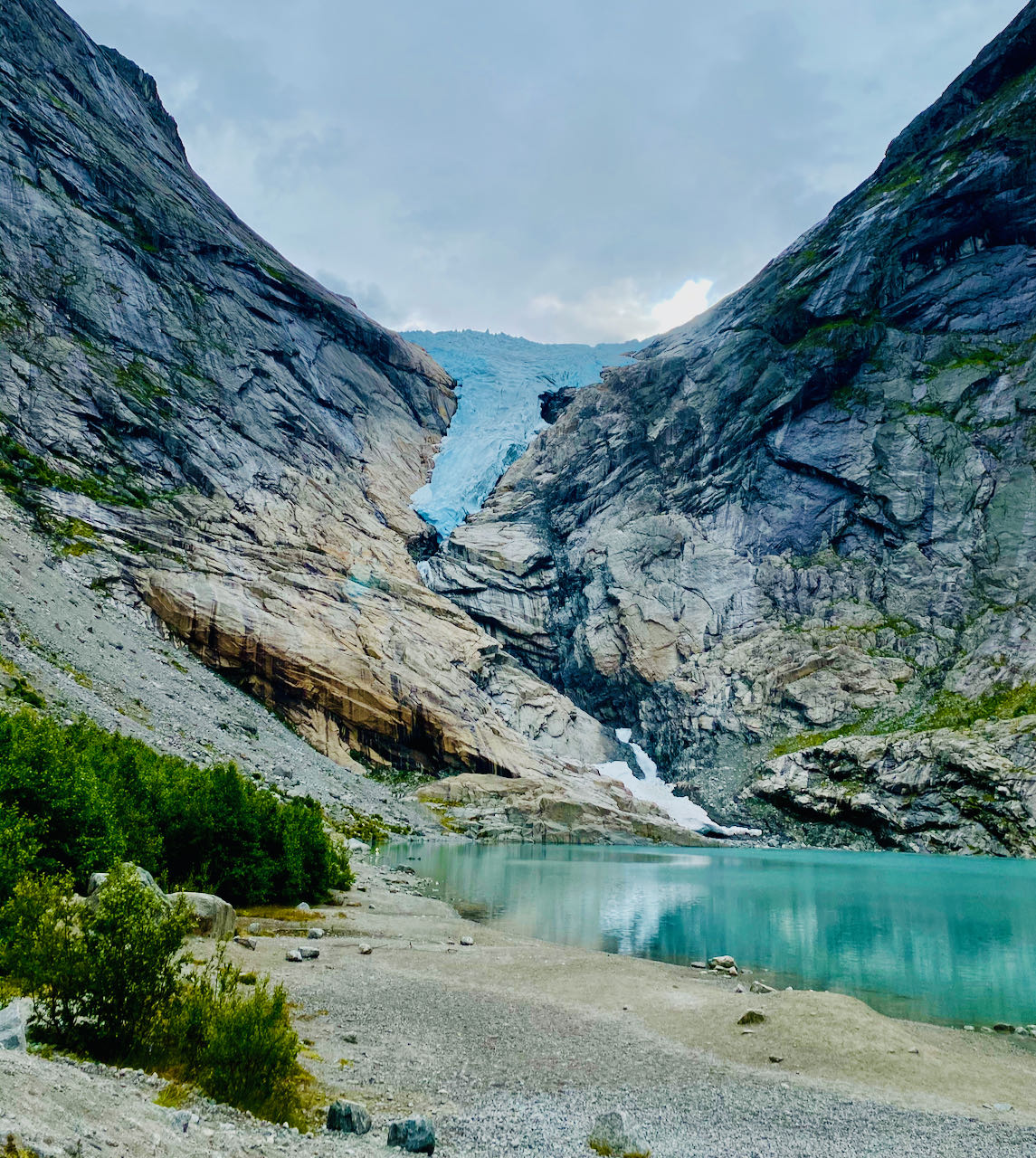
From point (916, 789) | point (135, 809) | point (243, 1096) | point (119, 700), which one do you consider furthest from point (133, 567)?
point (916, 789)

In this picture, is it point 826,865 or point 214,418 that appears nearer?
point 826,865

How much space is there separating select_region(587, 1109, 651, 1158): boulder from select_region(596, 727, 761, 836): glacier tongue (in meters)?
82.6

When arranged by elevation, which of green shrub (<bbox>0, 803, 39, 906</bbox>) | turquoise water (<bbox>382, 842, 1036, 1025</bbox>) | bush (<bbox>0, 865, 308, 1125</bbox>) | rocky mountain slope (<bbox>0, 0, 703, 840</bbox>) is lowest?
turquoise water (<bbox>382, 842, 1036, 1025</bbox>)

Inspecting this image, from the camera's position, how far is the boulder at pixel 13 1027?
20.5 ft

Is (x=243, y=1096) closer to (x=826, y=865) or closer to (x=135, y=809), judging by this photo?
(x=135, y=809)

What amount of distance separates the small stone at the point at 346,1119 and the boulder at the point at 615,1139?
8.54ft

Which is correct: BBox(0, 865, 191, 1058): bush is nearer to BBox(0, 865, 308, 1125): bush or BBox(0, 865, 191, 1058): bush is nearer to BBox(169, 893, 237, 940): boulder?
BBox(0, 865, 308, 1125): bush

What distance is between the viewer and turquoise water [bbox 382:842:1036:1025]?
20.2 meters

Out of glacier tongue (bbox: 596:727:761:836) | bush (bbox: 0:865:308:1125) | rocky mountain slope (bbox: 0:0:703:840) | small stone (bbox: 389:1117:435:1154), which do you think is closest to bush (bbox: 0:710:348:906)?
bush (bbox: 0:865:308:1125)

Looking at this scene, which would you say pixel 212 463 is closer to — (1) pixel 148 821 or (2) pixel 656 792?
(2) pixel 656 792

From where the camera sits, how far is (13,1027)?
21.1 ft

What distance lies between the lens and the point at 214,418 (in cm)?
9600

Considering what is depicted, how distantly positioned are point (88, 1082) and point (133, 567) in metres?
73.5

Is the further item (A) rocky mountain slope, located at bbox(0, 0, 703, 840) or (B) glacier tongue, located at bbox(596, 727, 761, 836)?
(B) glacier tongue, located at bbox(596, 727, 761, 836)
